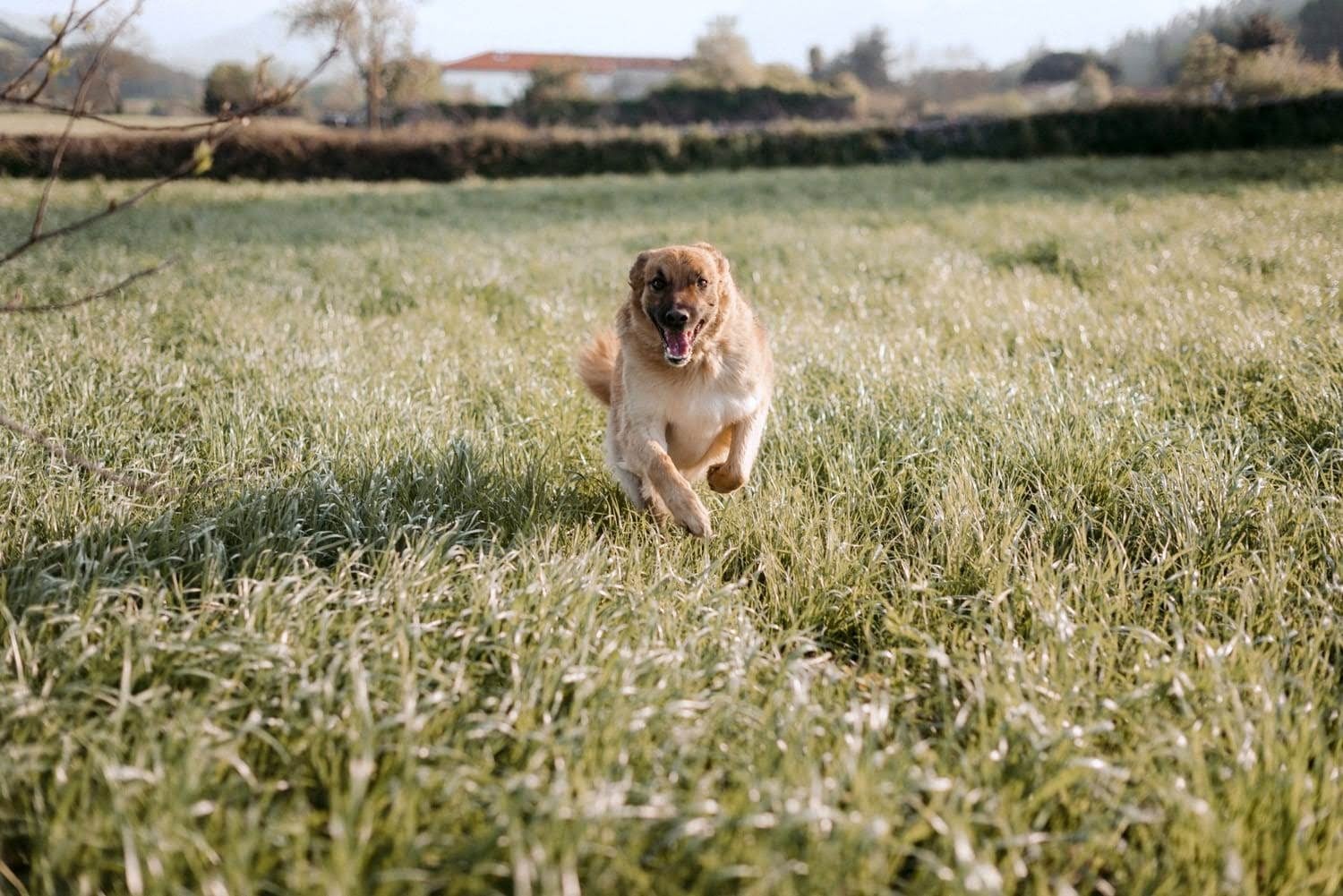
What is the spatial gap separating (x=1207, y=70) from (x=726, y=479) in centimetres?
2913

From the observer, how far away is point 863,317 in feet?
19.9

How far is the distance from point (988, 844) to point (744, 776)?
1.40ft

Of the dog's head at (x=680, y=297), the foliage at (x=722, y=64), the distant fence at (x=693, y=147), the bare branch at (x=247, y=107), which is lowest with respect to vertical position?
the dog's head at (x=680, y=297)

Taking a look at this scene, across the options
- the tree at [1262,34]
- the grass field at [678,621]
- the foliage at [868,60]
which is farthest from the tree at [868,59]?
the grass field at [678,621]

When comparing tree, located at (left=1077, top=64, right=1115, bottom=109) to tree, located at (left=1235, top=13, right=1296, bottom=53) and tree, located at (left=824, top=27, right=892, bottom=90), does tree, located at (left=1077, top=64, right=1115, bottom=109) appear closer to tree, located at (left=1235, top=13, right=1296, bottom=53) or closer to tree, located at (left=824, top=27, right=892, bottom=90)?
tree, located at (left=1235, top=13, right=1296, bottom=53)

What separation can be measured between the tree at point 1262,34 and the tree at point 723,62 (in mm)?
25978

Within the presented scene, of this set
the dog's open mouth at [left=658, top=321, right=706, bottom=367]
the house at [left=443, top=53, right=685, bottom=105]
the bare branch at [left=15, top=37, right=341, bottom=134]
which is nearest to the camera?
the bare branch at [left=15, top=37, right=341, bottom=134]

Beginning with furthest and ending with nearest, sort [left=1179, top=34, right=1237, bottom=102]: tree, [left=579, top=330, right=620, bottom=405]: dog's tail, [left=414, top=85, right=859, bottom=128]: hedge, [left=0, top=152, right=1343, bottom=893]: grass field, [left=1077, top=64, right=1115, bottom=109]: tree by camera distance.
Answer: [left=414, top=85, right=859, bottom=128]: hedge → [left=1077, top=64, right=1115, bottom=109]: tree → [left=1179, top=34, right=1237, bottom=102]: tree → [left=579, top=330, right=620, bottom=405]: dog's tail → [left=0, top=152, right=1343, bottom=893]: grass field

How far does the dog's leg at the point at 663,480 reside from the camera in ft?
9.36

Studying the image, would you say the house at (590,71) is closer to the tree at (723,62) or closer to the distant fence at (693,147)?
the tree at (723,62)

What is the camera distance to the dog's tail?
12.8 ft

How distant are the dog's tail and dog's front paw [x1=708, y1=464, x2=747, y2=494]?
2.81 ft

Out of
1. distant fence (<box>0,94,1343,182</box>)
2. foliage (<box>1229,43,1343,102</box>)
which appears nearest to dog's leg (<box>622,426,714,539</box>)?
distant fence (<box>0,94,1343,182</box>)

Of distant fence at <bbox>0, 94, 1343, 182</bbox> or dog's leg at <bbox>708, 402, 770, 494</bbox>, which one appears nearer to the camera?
dog's leg at <bbox>708, 402, 770, 494</bbox>
